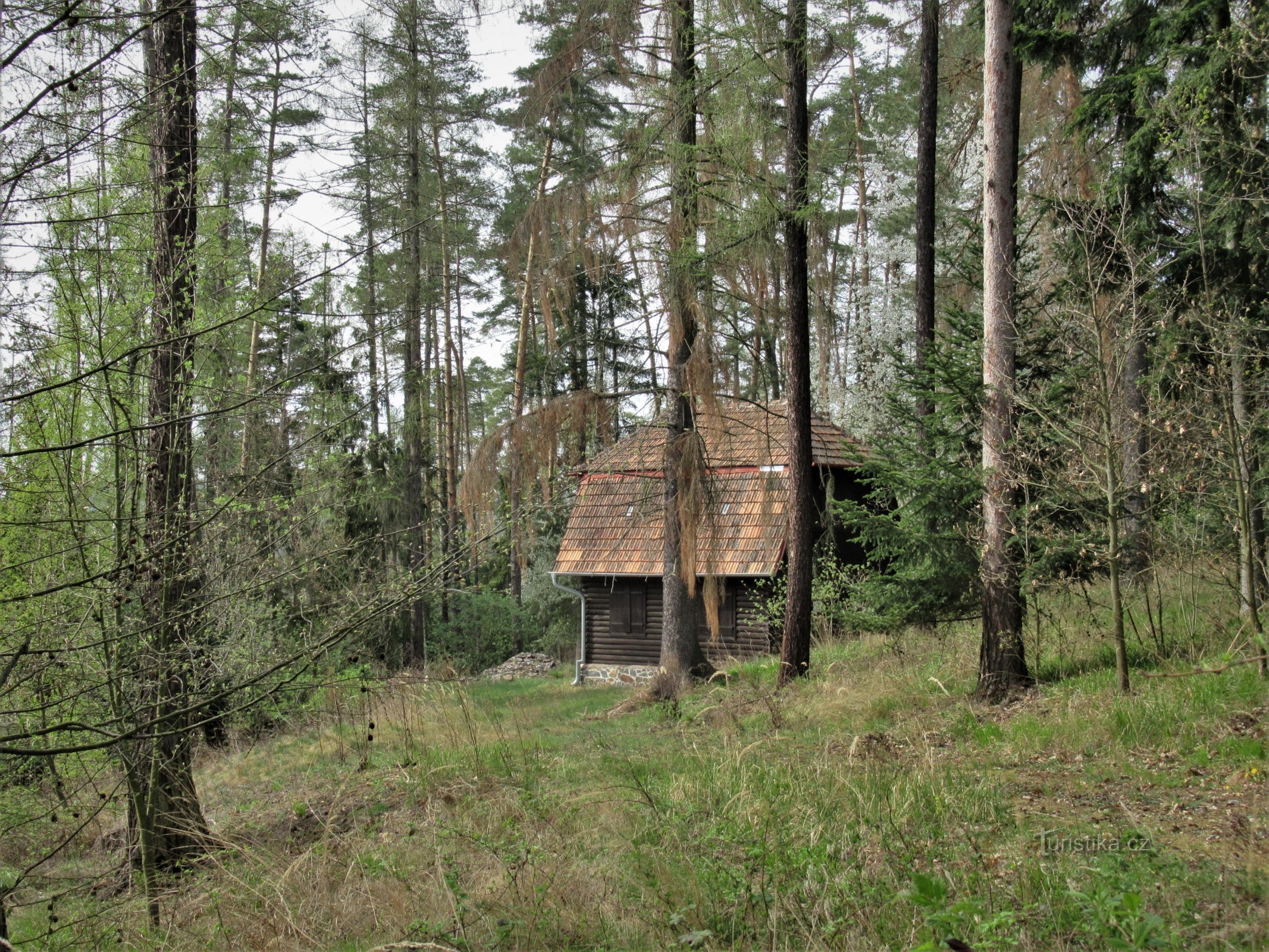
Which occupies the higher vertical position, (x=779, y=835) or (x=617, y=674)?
(x=779, y=835)

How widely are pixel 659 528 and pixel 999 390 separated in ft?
41.2

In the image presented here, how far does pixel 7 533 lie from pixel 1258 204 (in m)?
→ 11.1

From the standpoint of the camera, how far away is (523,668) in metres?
25.9

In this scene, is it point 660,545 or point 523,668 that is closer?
point 660,545

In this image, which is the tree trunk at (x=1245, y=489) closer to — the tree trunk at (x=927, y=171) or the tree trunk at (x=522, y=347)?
the tree trunk at (x=927, y=171)

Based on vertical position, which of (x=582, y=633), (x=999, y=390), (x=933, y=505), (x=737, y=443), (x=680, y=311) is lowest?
(x=582, y=633)

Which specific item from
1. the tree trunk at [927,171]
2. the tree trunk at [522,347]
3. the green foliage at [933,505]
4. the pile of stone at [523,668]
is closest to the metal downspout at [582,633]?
the tree trunk at [522,347]

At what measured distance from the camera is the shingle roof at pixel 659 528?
565 inches

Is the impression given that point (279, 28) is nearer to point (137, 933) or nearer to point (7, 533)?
point (7, 533)

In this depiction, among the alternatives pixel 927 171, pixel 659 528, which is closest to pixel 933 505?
pixel 927 171

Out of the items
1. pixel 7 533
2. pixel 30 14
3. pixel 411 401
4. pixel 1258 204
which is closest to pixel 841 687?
pixel 1258 204

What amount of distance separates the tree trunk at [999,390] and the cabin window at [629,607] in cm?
1275

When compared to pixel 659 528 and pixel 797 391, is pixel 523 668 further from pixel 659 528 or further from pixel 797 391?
pixel 797 391

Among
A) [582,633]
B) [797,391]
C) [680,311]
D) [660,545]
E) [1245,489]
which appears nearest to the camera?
[1245,489]
